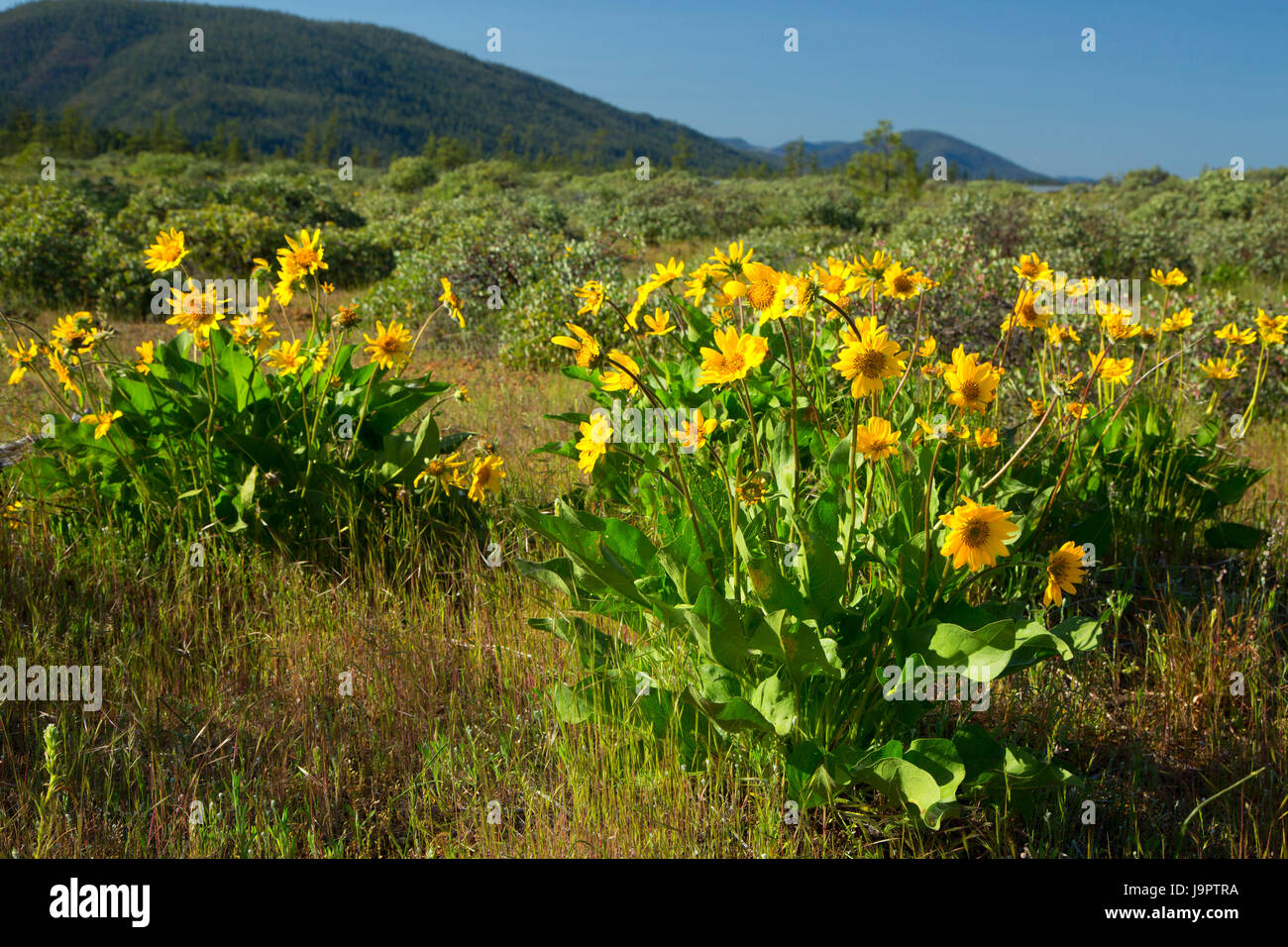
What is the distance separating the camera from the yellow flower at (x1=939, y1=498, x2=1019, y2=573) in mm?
1591

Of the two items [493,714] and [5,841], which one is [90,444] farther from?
[493,714]

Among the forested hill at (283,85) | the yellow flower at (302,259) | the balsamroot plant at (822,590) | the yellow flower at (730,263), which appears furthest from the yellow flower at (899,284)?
the forested hill at (283,85)

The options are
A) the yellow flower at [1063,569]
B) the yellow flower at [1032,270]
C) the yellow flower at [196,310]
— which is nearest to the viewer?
the yellow flower at [1063,569]

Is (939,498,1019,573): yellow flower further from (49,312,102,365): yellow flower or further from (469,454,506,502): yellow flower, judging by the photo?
(49,312,102,365): yellow flower

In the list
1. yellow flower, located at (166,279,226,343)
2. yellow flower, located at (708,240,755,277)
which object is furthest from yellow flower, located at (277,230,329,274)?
yellow flower, located at (708,240,755,277)

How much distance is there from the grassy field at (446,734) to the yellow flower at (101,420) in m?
0.43

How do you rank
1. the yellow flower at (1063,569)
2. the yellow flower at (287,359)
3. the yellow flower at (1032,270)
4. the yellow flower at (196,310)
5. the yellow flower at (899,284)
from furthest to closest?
the yellow flower at (287,359) < the yellow flower at (196,310) < the yellow flower at (1032,270) < the yellow flower at (899,284) < the yellow flower at (1063,569)

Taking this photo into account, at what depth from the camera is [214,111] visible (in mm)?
117750

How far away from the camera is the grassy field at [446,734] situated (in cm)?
183

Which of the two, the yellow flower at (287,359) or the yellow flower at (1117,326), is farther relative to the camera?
the yellow flower at (287,359)

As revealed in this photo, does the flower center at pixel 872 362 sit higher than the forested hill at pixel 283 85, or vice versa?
the forested hill at pixel 283 85

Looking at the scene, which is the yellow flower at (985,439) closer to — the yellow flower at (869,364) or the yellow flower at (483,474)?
the yellow flower at (869,364)

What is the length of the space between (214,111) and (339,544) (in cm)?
13958

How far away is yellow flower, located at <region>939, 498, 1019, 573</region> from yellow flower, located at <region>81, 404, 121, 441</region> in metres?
2.69
